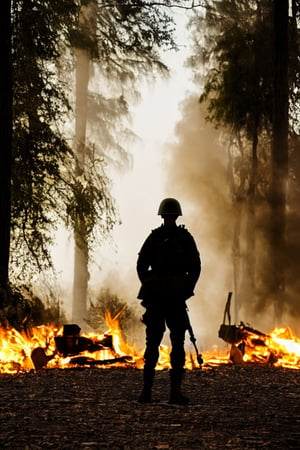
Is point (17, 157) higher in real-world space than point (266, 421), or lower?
higher

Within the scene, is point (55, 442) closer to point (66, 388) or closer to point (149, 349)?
point (149, 349)

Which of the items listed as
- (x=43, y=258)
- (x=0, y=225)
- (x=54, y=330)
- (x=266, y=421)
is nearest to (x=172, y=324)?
(x=266, y=421)

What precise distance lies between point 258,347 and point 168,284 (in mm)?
5041

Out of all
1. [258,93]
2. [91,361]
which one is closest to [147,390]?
[91,361]

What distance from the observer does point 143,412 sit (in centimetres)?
760

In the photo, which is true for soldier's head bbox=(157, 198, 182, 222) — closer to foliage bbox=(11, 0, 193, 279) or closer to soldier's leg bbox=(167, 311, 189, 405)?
soldier's leg bbox=(167, 311, 189, 405)

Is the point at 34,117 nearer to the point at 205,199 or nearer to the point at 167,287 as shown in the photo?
the point at 167,287

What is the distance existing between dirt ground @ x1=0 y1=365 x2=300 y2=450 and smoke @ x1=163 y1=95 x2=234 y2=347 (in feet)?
73.4

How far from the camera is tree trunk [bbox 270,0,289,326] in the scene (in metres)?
18.5

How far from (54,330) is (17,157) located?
192 inches

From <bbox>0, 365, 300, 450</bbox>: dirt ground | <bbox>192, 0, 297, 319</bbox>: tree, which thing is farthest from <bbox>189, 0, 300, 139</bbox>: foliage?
<bbox>0, 365, 300, 450</bbox>: dirt ground

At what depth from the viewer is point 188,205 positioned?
38.8m

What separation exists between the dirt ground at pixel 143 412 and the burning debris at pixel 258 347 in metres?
1.59

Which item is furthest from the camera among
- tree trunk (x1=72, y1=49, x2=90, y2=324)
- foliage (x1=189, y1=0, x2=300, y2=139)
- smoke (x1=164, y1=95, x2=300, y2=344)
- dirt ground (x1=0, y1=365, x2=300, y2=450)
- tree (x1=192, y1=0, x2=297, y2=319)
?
smoke (x1=164, y1=95, x2=300, y2=344)
